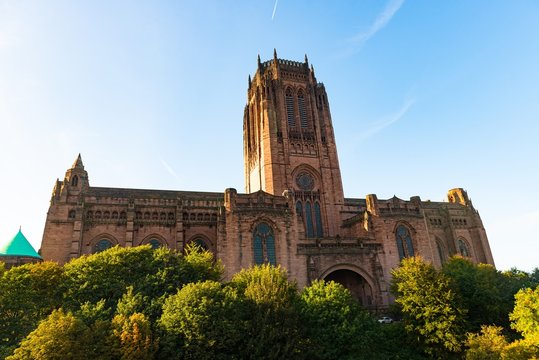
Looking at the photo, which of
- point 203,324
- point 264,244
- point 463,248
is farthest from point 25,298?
point 463,248

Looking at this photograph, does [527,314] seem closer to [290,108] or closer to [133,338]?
[133,338]

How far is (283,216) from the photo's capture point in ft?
126

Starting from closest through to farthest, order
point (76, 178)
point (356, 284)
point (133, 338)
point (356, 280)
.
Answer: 1. point (133, 338)
2. point (356, 284)
3. point (356, 280)
4. point (76, 178)

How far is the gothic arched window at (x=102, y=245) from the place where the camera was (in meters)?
40.3

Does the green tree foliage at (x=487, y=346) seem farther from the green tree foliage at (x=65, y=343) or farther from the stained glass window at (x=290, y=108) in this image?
the stained glass window at (x=290, y=108)

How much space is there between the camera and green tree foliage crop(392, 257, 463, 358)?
83.3 feet

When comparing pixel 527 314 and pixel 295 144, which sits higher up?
pixel 295 144

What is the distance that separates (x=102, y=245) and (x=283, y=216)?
2011cm

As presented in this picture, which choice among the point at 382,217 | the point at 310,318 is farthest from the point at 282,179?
the point at 310,318

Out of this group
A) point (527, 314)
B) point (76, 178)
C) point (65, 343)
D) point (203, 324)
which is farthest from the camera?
point (76, 178)

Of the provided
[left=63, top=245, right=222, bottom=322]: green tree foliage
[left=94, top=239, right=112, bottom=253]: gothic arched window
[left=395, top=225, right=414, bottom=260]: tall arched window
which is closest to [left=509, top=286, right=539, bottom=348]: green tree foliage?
[left=395, top=225, right=414, bottom=260]: tall arched window

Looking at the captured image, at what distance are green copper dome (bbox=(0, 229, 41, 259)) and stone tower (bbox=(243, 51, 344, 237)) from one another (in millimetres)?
26187

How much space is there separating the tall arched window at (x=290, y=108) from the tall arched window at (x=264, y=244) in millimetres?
19315

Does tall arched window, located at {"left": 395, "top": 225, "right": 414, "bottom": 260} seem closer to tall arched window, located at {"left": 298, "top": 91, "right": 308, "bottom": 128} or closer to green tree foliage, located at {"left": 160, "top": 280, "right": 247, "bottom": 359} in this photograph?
tall arched window, located at {"left": 298, "top": 91, "right": 308, "bottom": 128}
